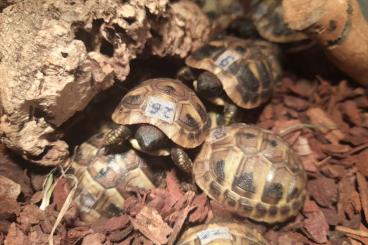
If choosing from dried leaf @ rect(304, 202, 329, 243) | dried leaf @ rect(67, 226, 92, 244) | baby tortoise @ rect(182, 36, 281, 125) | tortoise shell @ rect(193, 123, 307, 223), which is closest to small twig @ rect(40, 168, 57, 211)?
dried leaf @ rect(67, 226, 92, 244)

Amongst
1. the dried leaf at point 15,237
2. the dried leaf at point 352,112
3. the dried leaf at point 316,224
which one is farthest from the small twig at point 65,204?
the dried leaf at point 352,112

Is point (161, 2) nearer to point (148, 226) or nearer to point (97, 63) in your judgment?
point (97, 63)

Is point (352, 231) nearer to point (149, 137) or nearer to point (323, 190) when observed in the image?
point (323, 190)

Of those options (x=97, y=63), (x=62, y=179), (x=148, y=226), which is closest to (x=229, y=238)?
(x=148, y=226)

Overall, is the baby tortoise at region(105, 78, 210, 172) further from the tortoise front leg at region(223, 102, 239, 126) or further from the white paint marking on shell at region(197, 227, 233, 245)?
the white paint marking on shell at region(197, 227, 233, 245)

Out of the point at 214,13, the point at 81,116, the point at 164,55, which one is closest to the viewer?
the point at 81,116

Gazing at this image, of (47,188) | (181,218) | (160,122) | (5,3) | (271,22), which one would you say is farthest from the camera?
(271,22)

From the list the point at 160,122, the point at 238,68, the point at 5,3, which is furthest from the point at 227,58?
the point at 5,3

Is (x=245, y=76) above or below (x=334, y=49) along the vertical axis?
below
